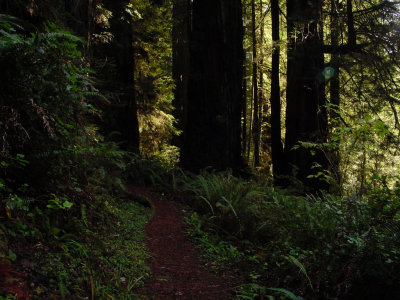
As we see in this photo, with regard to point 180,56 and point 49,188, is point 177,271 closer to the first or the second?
point 49,188

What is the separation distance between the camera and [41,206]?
3.14m

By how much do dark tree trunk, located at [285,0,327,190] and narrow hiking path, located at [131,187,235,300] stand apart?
17.7 feet

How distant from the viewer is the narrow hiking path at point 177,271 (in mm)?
3381

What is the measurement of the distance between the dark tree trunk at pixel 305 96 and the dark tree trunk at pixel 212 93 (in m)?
1.86

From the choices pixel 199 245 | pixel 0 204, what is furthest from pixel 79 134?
pixel 199 245

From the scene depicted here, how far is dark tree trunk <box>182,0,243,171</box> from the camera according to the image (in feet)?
28.4

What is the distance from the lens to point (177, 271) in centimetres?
389

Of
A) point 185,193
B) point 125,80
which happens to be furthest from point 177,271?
point 125,80

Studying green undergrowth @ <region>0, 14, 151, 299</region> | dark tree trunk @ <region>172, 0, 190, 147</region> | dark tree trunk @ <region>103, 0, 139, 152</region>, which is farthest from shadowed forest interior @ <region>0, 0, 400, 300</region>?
dark tree trunk @ <region>172, 0, 190, 147</region>

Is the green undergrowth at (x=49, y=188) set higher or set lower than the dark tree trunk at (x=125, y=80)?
lower

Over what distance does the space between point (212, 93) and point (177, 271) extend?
5.67m

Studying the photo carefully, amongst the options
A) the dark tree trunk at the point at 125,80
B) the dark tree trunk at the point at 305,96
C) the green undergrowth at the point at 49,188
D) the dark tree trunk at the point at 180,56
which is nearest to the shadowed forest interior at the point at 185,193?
the green undergrowth at the point at 49,188

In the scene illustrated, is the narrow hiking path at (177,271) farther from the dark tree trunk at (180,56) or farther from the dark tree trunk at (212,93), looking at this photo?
the dark tree trunk at (180,56)

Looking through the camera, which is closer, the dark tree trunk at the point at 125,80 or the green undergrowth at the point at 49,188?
the green undergrowth at the point at 49,188
